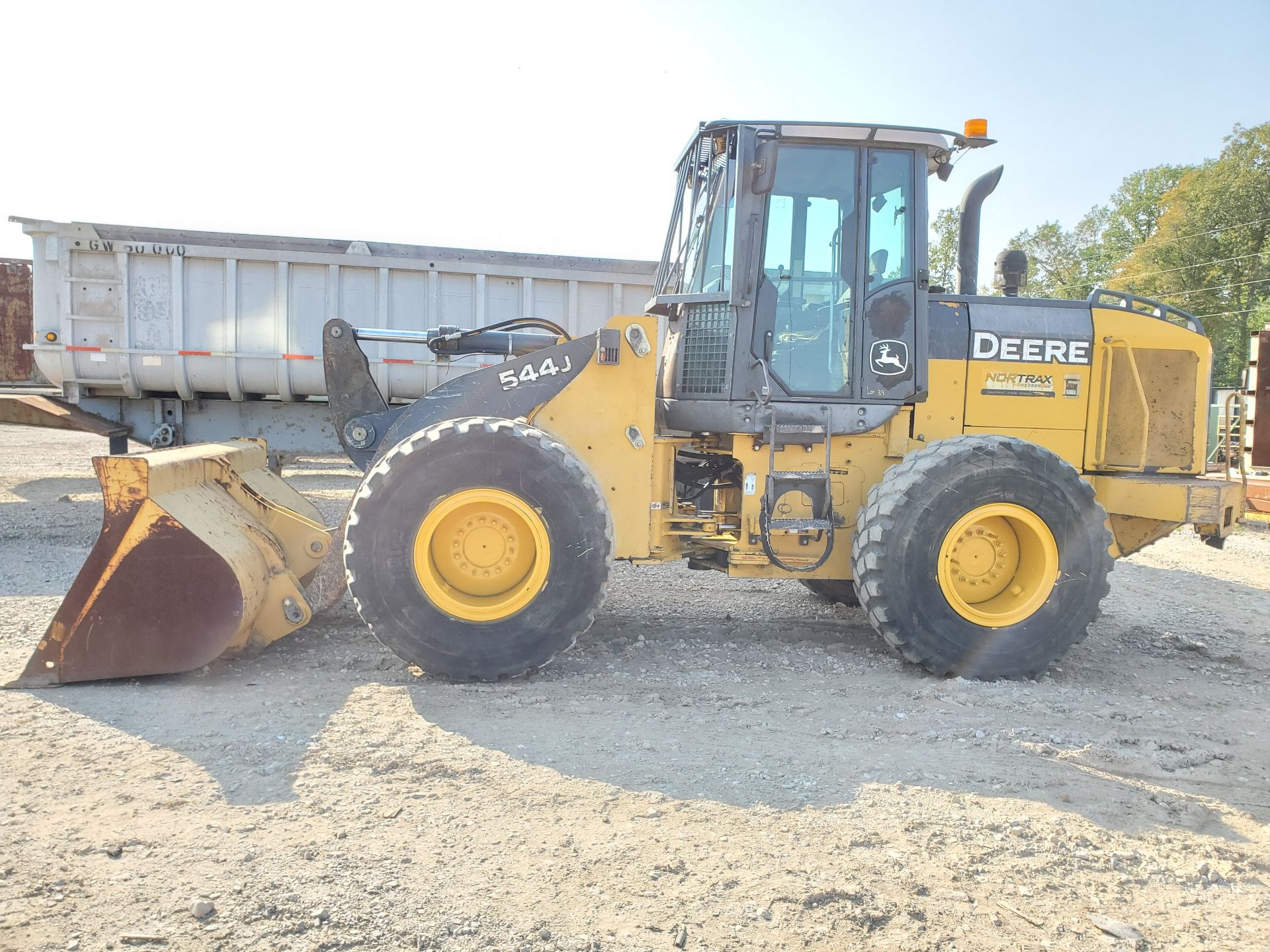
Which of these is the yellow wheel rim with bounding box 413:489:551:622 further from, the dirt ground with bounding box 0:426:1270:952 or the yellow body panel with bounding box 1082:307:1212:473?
the yellow body panel with bounding box 1082:307:1212:473

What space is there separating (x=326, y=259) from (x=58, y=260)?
2863 mm

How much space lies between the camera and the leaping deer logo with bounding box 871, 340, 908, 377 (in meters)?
4.93

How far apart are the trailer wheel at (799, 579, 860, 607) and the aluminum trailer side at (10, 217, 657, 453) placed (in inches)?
222

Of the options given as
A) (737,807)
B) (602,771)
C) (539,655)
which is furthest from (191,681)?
(737,807)

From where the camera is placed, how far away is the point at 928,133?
484cm

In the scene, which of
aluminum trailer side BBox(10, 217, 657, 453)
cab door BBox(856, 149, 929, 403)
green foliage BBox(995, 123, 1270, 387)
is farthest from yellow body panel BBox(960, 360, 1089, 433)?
green foliage BBox(995, 123, 1270, 387)

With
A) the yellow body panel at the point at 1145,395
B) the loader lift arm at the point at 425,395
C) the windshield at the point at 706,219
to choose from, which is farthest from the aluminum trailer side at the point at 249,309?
the yellow body panel at the point at 1145,395

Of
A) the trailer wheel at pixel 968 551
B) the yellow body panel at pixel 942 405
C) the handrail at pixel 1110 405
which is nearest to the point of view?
the trailer wheel at pixel 968 551

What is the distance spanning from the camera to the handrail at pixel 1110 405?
5.30 metres

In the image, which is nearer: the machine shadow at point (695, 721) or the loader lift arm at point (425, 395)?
the machine shadow at point (695, 721)

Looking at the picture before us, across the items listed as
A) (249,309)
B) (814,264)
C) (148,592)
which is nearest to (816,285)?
(814,264)

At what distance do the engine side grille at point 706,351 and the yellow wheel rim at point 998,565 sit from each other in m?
1.46

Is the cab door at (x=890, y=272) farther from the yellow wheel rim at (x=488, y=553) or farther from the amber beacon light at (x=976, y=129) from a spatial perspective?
the yellow wheel rim at (x=488, y=553)

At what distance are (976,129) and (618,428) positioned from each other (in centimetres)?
253
